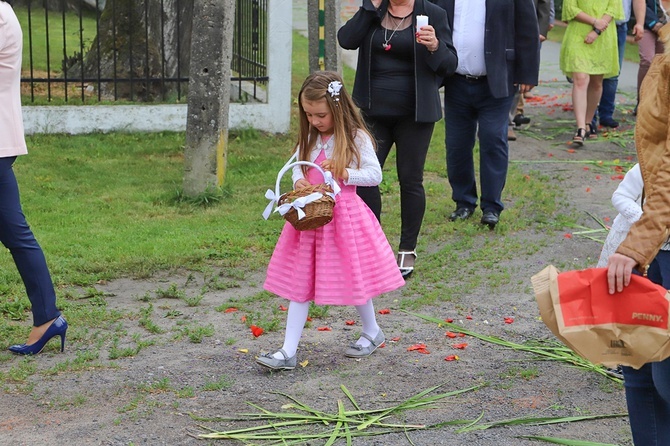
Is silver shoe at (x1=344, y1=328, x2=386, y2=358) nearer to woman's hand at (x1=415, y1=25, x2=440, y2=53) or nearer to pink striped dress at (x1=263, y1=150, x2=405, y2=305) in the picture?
pink striped dress at (x1=263, y1=150, x2=405, y2=305)

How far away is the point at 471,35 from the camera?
25.6 ft

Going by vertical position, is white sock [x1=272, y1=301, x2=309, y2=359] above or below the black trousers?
below

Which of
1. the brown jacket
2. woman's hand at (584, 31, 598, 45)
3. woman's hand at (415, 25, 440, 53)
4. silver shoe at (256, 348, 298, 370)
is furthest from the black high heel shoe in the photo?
woman's hand at (584, 31, 598, 45)

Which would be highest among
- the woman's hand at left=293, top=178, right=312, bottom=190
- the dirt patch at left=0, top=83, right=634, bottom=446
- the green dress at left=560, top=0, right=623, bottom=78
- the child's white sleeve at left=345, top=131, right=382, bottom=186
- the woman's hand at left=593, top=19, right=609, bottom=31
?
the woman's hand at left=593, top=19, right=609, bottom=31

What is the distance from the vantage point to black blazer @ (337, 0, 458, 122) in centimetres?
673

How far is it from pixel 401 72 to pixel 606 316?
379 centimetres

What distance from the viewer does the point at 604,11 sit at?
11.1 m

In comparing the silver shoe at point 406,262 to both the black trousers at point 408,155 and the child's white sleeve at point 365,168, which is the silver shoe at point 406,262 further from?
the child's white sleeve at point 365,168

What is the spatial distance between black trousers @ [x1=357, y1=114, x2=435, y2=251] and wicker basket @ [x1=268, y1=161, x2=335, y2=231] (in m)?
1.94

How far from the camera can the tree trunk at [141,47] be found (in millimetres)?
11977

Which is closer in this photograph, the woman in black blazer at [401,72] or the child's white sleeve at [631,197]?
the child's white sleeve at [631,197]

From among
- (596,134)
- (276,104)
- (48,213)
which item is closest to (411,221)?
(48,213)

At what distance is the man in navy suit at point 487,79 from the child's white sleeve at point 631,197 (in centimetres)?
360

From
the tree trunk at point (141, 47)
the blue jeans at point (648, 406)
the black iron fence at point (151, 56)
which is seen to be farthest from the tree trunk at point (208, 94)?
the blue jeans at point (648, 406)
